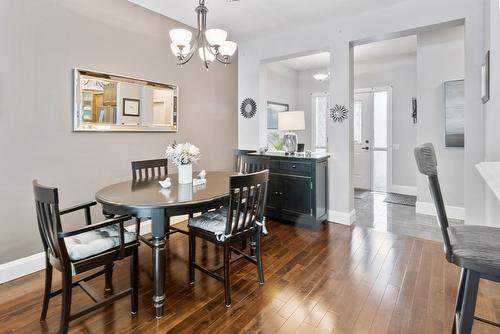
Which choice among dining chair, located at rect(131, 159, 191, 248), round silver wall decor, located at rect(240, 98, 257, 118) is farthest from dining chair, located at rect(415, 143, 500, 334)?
round silver wall decor, located at rect(240, 98, 257, 118)

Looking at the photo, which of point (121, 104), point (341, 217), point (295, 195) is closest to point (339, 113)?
point (295, 195)

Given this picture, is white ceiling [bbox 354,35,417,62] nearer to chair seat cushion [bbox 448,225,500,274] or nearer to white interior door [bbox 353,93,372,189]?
white interior door [bbox 353,93,372,189]

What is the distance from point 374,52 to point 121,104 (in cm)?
461

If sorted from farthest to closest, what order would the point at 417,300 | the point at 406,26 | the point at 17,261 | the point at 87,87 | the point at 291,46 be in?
the point at 291,46
the point at 406,26
the point at 87,87
the point at 17,261
the point at 417,300

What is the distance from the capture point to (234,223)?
2.14 meters

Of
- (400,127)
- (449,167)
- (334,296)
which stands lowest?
(334,296)

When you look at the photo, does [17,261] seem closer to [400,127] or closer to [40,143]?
[40,143]

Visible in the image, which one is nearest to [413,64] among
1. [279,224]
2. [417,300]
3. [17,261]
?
[279,224]

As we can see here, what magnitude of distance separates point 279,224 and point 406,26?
279cm

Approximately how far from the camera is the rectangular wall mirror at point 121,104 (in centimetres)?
293

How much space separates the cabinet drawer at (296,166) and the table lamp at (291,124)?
0.28 meters

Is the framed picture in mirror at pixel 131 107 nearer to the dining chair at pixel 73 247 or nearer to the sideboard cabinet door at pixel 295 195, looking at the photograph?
the dining chair at pixel 73 247

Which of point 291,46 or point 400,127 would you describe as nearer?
point 291,46

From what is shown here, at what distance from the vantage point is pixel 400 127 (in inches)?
231
